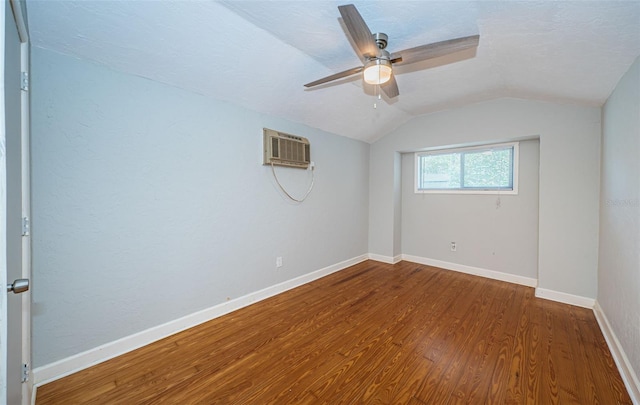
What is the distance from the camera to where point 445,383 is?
5.55 feet

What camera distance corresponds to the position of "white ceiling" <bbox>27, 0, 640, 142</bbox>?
151 cm

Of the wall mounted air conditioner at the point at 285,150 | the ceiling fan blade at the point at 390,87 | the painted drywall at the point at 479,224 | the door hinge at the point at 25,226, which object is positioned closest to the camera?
the door hinge at the point at 25,226

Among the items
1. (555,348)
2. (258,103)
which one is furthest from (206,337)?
(555,348)

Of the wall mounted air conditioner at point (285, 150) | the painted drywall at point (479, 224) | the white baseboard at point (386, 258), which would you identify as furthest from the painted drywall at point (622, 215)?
the wall mounted air conditioner at point (285, 150)

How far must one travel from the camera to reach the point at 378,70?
174 cm

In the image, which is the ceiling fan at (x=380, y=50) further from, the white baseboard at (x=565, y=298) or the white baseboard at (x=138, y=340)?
the white baseboard at (x=565, y=298)

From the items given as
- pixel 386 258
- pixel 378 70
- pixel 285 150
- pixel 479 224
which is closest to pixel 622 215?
pixel 479 224

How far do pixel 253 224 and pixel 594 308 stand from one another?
369 centimetres

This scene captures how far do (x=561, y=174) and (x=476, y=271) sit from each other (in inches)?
65.3

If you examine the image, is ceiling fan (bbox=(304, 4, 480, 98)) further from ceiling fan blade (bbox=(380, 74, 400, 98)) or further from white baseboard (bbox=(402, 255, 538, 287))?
white baseboard (bbox=(402, 255, 538, 287))

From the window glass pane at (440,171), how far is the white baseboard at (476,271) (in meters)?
1.22

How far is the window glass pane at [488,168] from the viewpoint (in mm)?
3603

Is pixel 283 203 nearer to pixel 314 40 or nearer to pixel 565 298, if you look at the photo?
pixel 314 40

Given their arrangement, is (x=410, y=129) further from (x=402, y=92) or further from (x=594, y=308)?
(x=594, y=308)
